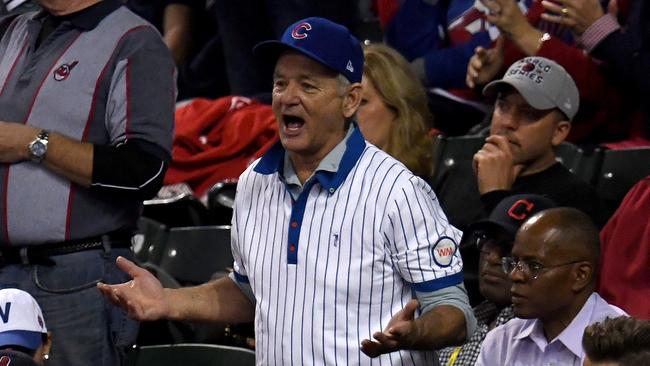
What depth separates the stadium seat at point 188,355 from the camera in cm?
416

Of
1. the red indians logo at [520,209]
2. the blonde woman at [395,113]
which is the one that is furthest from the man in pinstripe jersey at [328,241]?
the blonde woman at [395,113]

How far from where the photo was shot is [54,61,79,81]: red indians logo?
3.99m

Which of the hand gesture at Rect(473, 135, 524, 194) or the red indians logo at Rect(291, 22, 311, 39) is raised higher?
the red indians logo at Rect(291, 22, 311, 39)

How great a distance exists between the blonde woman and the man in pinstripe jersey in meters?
1.35

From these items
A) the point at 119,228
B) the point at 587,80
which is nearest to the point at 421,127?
the point at 587,80

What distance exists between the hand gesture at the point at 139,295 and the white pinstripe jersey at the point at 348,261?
0.80 feet

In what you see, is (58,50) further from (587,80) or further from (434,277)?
(587,80)

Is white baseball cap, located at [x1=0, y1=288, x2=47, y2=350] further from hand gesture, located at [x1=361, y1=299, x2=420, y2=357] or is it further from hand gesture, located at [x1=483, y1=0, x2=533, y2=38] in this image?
hand gesture, located at [x1=483, y1=0, x2=533, y2=38]

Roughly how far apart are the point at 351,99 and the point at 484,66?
2.25 m

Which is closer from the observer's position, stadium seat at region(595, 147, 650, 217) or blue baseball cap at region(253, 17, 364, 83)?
blue baseball cap at region(253, 17, 364, 83)

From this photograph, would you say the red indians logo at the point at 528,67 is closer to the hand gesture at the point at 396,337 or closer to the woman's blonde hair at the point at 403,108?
the woman's blonde hair at the point at 403,108

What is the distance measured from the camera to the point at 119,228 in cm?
405

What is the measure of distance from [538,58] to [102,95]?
1.78m

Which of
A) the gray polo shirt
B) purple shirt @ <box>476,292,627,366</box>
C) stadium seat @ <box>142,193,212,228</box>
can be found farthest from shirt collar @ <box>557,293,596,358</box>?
stadium seat @ <box>142,193,212,228</box>
